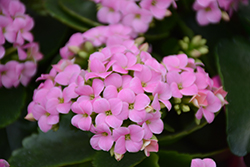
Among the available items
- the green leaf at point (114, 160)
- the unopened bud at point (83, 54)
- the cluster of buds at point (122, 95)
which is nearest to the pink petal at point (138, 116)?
the cluster of buds at point (122, 95)

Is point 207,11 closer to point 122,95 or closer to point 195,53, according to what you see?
point 195,53

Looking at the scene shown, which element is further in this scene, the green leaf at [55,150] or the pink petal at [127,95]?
the green leaf at [55,150]

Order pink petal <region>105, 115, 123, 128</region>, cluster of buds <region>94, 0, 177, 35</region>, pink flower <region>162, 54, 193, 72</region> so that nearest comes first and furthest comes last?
1. pink petal <region>105, 115, 123, 128</region>
2. pink flower <region>162, 54, 193, 72</region>
3. cluster of buds <region>94, 0, 177, 35</region>

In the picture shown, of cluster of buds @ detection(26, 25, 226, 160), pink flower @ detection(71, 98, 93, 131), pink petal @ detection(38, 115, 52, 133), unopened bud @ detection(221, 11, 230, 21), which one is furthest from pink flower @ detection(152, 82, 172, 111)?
unopened bud @ detection(221, 11, 230, 21)

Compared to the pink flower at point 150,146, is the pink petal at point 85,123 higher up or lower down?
higher up

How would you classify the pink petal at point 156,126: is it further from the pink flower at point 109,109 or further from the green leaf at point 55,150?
the green leaf at point 55,150

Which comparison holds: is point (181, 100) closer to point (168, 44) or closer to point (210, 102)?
point (210, 102)

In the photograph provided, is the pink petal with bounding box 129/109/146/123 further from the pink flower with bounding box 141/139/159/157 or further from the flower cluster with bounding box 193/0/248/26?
the flower cluster with bounding box 193/0/248/26
